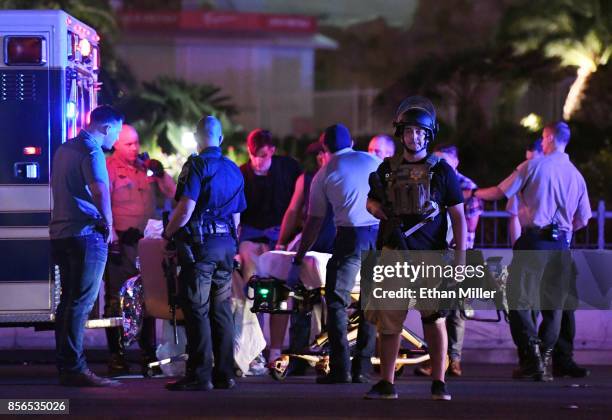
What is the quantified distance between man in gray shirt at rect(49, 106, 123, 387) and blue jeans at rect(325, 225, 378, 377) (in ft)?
5.56

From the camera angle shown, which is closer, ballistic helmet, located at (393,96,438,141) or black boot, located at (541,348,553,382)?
ballistic helmet, located at (393,96,438,141)

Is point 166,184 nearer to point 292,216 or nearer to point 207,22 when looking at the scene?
point 292,216

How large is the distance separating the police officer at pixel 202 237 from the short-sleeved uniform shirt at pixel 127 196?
6.21 feet

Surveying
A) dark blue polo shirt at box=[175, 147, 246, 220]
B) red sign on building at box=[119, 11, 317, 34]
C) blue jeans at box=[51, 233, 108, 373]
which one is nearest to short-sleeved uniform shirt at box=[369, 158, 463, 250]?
dark blue polo shirt at box=[175, 147, 246, 220]

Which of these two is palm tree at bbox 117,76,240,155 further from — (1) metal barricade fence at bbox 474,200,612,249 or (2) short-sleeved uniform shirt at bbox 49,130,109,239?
(2) short-sleeved uniform shirt at bbox 49,130,109,239

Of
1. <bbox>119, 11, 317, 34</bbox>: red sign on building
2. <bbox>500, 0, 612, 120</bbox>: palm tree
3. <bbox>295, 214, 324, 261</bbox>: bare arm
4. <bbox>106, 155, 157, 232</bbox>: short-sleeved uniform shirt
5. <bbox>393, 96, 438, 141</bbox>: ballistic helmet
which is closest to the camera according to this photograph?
<bbox>393, 96, 438, 141</bbox>: ballistic helmet

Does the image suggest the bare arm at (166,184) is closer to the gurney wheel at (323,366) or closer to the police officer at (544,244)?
the gurney wheel at (323,366)

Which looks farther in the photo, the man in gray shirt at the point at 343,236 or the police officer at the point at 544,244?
the police officer at the point at 544,244

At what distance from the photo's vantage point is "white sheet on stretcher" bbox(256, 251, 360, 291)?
11.5 m

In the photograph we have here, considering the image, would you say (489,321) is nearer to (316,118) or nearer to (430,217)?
(430,217)

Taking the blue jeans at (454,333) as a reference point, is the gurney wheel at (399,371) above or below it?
below

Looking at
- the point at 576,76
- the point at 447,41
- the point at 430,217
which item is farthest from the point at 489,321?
the point at 447,41

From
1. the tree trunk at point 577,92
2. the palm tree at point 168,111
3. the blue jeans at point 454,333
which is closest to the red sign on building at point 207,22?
the palm tree at point 168,111

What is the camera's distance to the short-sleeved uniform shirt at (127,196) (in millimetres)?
12453
